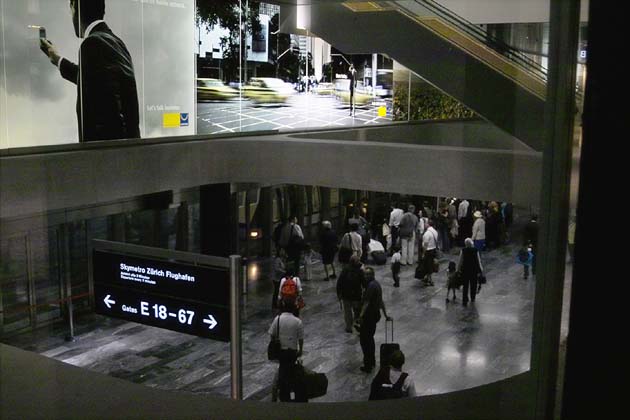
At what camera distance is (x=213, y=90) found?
52.0 ft

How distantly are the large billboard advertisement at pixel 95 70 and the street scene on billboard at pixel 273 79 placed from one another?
813 millimetres

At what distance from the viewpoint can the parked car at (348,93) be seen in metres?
19.8

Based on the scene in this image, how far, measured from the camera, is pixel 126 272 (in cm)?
599

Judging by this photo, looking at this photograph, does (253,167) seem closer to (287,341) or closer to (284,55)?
(284,55)

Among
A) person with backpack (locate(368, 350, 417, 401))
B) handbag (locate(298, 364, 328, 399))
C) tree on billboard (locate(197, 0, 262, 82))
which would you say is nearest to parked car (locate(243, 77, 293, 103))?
tree on billboard (locate(197, 0, 262, 82))

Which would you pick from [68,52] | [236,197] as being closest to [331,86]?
[236,197]

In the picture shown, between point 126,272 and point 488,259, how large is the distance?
10.9 metres

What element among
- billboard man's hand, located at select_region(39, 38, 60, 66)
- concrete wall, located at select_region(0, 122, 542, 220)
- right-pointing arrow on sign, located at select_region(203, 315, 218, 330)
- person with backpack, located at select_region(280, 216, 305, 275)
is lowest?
person with backpack, located at select_region(280, 216, 305, 275)

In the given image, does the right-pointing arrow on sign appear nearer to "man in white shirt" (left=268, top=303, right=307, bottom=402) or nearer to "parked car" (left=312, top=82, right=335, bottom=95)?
"man in white shirt" (left=268, top=303, right=307, bottom=402)

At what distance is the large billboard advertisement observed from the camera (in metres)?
10.8


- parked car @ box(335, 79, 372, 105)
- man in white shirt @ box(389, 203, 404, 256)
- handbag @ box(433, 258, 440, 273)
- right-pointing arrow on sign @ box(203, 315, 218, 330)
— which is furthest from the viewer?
parked car @ box(335, 79, 372, 105)

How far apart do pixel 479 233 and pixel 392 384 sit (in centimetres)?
1011

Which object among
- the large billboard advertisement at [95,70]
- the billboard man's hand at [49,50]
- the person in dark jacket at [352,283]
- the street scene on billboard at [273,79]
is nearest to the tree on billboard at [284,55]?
the street scene on billboard at [273,79]

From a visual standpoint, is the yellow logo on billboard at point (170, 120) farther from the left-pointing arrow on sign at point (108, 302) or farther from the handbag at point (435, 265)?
the left-pointing arrow on sign at point (108, 302)
